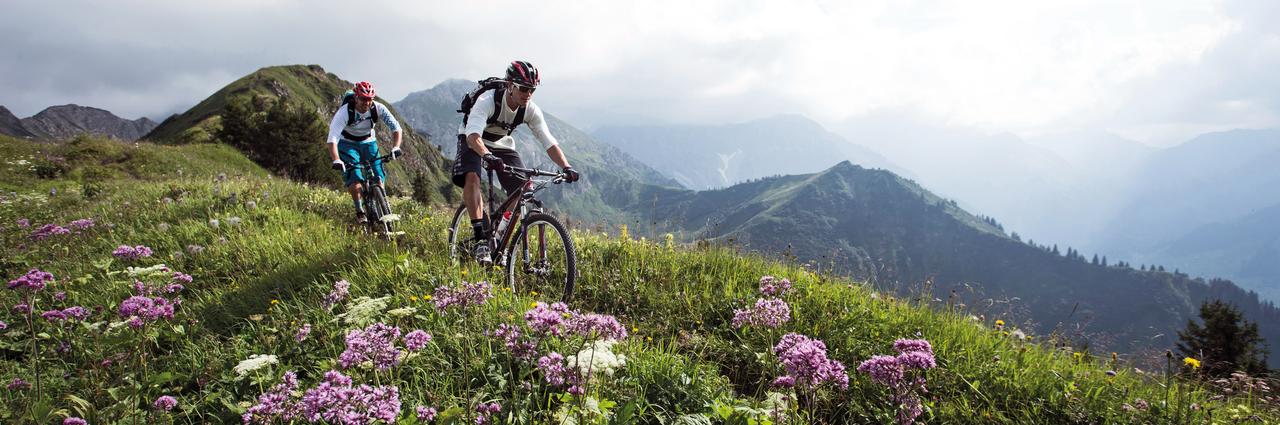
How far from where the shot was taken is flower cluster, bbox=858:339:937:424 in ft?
8.87

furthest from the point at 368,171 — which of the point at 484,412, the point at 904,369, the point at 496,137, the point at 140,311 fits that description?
the point at 904,369

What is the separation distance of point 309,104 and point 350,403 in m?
102

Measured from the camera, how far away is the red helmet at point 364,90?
9406mm

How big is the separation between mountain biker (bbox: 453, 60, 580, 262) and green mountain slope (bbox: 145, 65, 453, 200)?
74.7 m

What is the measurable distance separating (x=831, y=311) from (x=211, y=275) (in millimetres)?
6990

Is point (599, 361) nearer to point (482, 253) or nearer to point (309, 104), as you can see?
point (482, 253)

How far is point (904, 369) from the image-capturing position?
112 inches

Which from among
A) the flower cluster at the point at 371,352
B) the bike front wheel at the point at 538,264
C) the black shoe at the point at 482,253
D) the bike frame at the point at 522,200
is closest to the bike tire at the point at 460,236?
the black shoe at the point at 482,253

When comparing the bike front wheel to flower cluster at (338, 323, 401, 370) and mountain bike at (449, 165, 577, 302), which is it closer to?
mountain bike at (449, 165, 577, 302)

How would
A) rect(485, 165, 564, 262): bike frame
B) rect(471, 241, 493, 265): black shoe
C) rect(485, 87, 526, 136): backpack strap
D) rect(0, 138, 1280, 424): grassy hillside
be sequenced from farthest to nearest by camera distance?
1. rect(485, 87, 526, 136): backpack strap
2. rect(471, 241, 493, 265): black shoe
3. rect(485, 165, 564, 262): bike frame
4. rect(0, 138, 1280, 424): grassy hillside

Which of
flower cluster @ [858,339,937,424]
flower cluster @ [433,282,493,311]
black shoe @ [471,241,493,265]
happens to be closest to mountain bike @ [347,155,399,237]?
black shoe @ [471,241,493,265]

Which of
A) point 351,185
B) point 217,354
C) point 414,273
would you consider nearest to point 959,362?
point 414,273

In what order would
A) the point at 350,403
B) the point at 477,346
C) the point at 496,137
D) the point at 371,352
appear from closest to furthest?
the point at 350,403 < the point at 371,352 < the point at 477,346 < the point at 496,137

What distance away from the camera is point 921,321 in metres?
5.20
